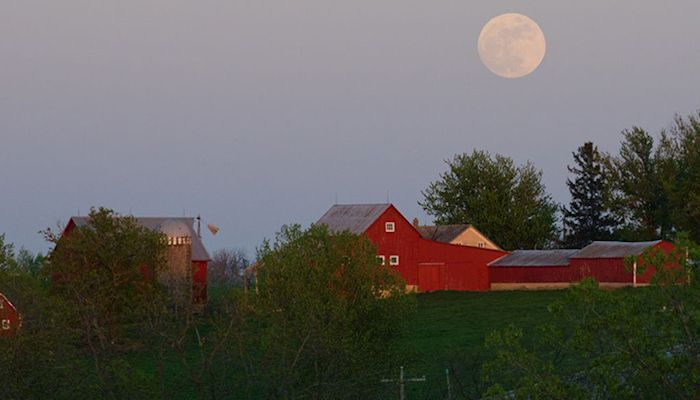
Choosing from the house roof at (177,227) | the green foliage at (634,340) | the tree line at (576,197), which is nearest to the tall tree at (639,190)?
the tree line at (576,197)

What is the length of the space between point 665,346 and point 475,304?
194ft

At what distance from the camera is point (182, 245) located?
7950 centimetres

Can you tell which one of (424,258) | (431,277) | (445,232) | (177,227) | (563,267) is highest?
(445,232)

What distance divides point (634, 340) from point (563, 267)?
7337 centimetres

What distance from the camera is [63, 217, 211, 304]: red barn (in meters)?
77.4

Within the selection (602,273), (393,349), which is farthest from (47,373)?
(602,273)

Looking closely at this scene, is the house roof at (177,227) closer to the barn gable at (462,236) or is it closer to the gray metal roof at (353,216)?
the gray metal roof at (353,216)

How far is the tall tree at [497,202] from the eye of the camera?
11662 centimetres

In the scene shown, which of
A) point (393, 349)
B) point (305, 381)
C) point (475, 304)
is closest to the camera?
point (305, 381)

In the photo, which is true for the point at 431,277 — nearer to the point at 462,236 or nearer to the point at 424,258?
the point at 424,258

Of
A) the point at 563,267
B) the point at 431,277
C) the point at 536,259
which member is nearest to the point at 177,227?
the point at 431,277

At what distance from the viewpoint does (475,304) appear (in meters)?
71.9

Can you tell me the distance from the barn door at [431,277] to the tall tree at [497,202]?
3023 cm

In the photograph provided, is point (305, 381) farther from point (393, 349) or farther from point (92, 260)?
point (92, 260)
